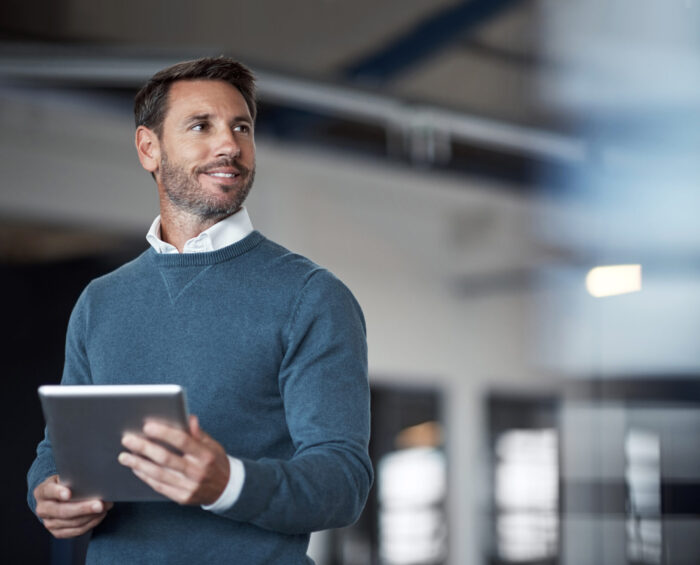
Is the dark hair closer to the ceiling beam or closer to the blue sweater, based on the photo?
the blue sweater

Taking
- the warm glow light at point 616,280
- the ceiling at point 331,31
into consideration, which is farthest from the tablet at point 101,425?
the warm glow light at point 616,280

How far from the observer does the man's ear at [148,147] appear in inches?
64.8

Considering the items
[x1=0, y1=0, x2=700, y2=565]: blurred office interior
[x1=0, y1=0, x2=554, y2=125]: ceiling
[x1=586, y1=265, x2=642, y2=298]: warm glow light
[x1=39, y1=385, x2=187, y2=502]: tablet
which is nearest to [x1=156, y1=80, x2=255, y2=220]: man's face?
[x1=39, y1=385, x2=187, y2=502]: tablet

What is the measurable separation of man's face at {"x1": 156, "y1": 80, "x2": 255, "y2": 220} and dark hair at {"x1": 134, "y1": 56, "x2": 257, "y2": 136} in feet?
0.04

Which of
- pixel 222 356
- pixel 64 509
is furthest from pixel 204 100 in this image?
pixel 64 509

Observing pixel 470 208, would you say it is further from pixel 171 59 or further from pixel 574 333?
pixel 171 59

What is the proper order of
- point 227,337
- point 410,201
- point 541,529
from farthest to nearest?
point 541,529 < point 410,201 < point 227,337

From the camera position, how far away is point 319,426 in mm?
1410

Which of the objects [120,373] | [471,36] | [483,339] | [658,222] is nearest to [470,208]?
[483,339]

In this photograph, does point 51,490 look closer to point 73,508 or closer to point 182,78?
point 73,508

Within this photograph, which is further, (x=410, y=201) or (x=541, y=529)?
(x=541, y=529)

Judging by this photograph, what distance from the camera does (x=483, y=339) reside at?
31.0 feet

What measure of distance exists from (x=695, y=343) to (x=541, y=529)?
12.2 ft

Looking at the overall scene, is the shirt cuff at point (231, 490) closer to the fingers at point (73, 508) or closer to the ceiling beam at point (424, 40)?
the fingers at point (73, 508)
